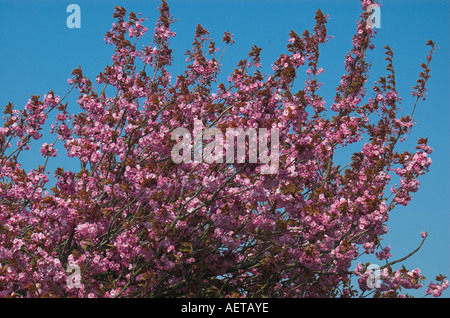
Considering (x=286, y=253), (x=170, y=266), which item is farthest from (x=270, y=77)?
(x=170, y=266)

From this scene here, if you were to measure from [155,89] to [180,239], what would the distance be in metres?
4.94

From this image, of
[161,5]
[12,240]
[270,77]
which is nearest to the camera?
[12,240]

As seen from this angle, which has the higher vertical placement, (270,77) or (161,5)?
(161,5)

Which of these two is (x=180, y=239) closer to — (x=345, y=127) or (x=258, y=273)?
(x=258, y=273)

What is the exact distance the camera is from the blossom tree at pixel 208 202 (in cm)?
751

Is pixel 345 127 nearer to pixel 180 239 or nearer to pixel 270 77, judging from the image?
pixel 270 77

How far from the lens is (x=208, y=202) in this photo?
748 cm

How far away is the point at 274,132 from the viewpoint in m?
7.27

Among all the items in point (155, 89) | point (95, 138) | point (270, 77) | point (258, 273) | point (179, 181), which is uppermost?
point (155, 89)

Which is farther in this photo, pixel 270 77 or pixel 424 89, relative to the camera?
pixel 424 89

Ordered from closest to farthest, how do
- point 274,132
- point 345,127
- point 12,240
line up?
point 274,132 < point 12,240 < point 345,127

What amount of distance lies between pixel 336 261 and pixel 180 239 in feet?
7.81

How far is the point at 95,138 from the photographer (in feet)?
31.2

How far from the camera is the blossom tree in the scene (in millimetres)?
7508
